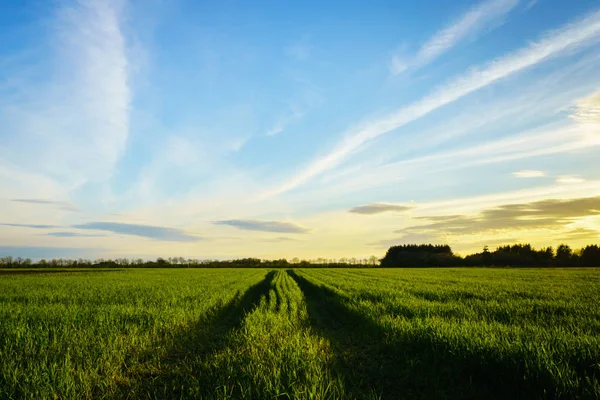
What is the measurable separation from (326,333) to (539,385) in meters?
6.26

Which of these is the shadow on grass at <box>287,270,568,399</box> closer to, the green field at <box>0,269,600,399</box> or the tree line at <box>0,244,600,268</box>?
the green field at <box>0,269,600,399</box>

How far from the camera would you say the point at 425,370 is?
658 centimetres

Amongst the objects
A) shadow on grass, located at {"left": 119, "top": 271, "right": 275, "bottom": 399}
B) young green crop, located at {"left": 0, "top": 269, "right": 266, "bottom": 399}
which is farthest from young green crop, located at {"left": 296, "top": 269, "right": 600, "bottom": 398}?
young green crop, located at {"left": 0, "top": 269, "right": 266, "bottom": 399}

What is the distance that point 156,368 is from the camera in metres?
6.81

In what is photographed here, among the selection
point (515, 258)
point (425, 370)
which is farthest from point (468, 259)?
point (425, 370)

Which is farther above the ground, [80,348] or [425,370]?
[80,348]

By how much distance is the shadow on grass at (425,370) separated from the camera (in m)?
5.41

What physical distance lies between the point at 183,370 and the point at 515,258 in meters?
121

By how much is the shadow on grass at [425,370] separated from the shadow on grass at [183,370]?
2336 mm

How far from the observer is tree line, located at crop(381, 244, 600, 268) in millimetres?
94394

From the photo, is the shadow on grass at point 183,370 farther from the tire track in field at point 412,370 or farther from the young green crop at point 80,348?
the tire track in field at point 412,370

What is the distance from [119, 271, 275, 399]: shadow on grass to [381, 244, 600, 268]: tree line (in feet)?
357

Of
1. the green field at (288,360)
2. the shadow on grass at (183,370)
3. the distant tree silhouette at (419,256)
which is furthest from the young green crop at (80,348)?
the distant tree silhouette at (419,256)

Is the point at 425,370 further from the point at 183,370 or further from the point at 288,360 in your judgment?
the point at 183,370
